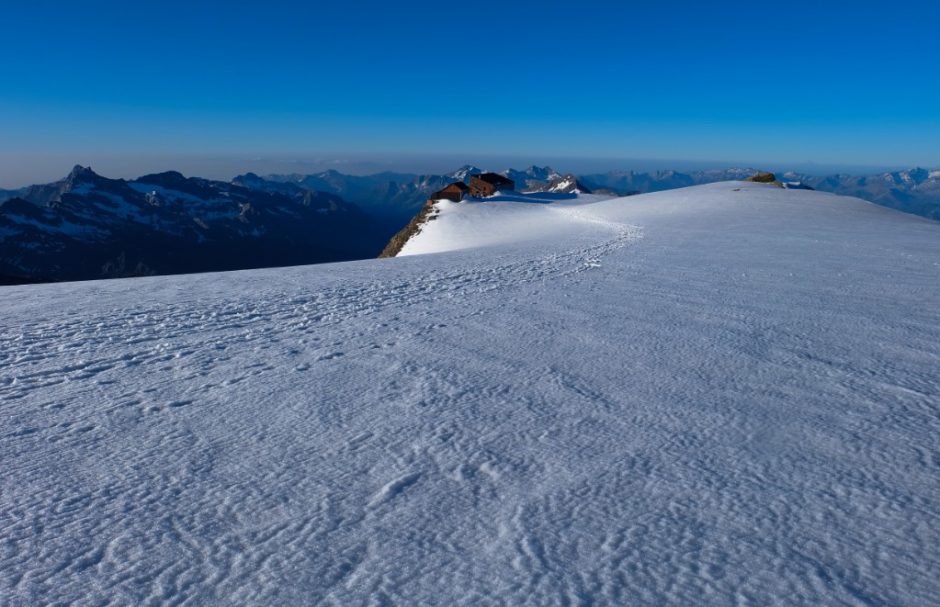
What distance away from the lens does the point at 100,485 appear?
Result: 13.9 ft

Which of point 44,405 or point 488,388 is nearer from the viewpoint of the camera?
point 44,405

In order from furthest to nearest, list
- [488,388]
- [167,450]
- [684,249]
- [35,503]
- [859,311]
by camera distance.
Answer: [684,249] → [859,311] → [488,388] → [167,450] → [35,503]

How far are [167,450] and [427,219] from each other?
49.5 metres

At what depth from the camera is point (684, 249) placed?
18.2 m

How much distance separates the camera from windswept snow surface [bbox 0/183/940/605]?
3.26 meters

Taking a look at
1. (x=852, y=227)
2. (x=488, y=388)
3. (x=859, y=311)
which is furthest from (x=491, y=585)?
(x=852, y=227)

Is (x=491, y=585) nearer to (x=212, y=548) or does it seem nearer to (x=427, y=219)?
(x=212, y=548)

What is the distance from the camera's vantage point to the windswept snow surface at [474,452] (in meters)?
3.26

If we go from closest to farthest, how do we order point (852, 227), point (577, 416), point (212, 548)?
1. point (212, 548)
2. point (577, 416)
3. point (852, 227)

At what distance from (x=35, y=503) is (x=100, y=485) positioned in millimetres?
395

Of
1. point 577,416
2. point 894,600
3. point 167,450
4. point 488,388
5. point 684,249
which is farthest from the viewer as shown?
point 684,249

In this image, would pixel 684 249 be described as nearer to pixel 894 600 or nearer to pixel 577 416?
pixel 577 416

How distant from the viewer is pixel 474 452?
471 centimetres

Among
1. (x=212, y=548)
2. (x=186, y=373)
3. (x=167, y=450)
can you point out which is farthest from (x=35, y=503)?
(x=186, y=373)
